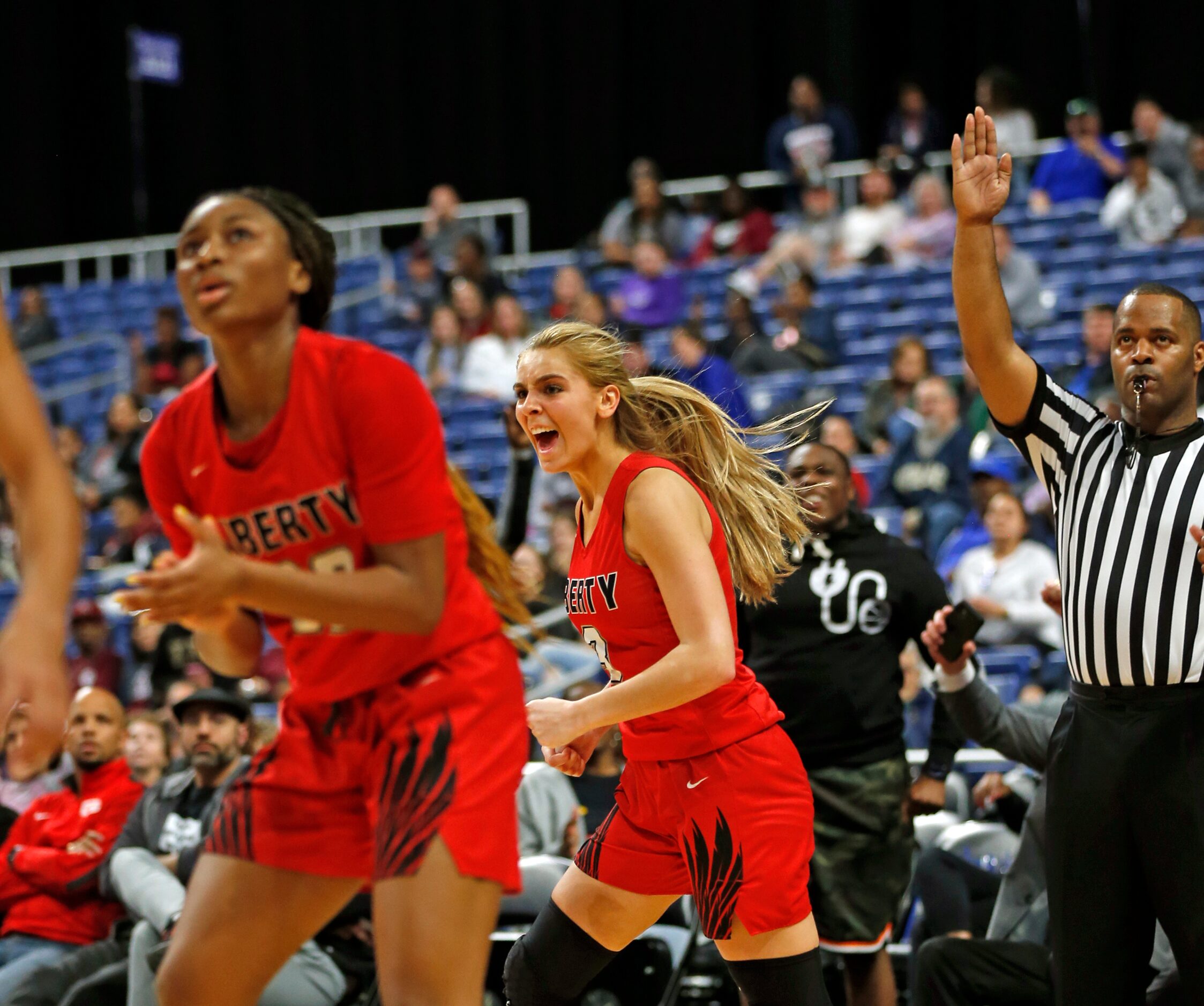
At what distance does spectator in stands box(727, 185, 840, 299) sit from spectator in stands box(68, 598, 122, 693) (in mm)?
5474

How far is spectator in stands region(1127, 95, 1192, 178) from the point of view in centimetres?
1192

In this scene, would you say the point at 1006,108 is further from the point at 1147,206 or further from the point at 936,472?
the point at 936,472

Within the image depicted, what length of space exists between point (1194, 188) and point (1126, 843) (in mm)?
9218

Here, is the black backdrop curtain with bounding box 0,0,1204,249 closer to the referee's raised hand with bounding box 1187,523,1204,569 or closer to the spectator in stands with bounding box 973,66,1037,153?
the spectator in stands with bounding box 973,66,1037,153

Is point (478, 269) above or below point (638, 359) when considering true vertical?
above

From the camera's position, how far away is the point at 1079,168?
12.7 meters

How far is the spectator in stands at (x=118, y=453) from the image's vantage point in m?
12.7

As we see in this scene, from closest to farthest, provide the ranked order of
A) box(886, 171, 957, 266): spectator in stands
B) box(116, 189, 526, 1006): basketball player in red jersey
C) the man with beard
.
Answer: box(116, 189, 526, 1006): basketball player in red jersey → the man with beard → box(886, 171, 957, 266): spectator in stands

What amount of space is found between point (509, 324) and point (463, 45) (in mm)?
8416

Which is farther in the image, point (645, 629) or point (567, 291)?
point (567, 291)

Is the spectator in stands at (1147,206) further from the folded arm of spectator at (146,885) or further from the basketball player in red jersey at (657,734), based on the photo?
the basketball player in red jersey at (657,734)

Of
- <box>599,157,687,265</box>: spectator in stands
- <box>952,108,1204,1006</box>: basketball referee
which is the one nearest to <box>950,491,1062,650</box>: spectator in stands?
<box>952,108,1204,1006</box>: basketball referee

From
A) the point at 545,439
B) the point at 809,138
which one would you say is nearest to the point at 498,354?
the point at 809,138

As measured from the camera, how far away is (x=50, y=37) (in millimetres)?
20844
